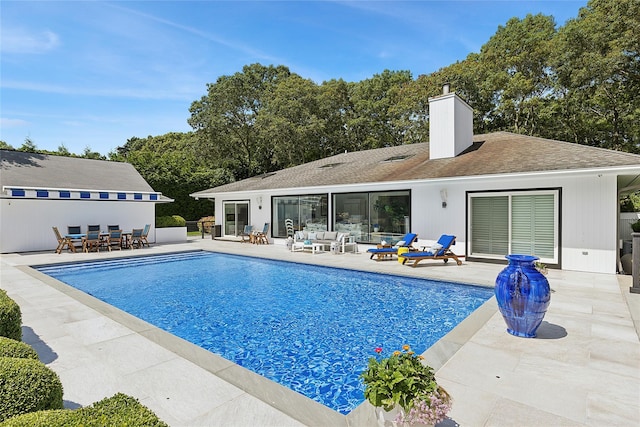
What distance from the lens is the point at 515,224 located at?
40.4 ft

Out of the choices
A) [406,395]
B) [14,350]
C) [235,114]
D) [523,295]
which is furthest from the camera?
[235,114]

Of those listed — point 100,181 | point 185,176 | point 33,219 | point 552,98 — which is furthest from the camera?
point 185,176

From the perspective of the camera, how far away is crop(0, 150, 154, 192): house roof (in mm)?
17031

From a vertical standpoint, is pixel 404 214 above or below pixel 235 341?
above

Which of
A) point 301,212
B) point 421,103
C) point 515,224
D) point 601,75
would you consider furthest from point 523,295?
point 421,103

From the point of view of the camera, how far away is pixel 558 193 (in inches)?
449

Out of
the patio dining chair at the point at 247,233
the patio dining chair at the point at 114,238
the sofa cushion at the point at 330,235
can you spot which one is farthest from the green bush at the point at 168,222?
the sofa cushion at the point at 330,235

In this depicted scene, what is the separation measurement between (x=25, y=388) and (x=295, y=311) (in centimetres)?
574

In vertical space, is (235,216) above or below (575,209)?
below

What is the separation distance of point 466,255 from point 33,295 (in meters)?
13.7

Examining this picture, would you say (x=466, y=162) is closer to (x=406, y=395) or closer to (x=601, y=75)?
(x=406, y=395)

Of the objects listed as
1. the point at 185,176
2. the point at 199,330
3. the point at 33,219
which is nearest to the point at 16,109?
the point at 33,219

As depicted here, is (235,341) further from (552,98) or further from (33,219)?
(552,98)

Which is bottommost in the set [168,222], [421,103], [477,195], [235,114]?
[168,222]
